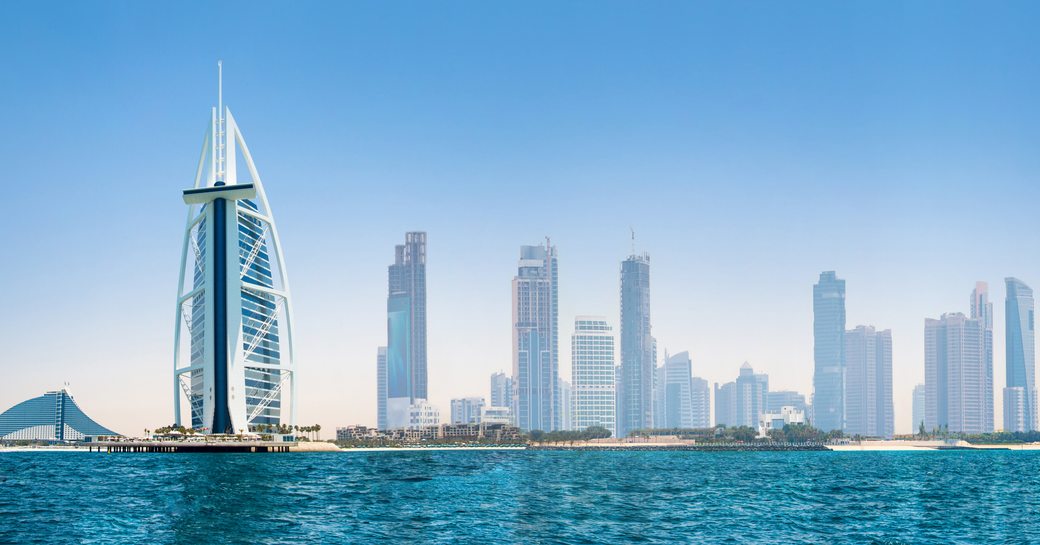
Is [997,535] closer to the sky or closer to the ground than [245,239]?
closer to the ground

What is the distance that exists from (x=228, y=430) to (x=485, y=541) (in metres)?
150

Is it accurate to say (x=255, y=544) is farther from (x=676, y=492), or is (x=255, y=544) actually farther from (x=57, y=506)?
(x=676, y=492)

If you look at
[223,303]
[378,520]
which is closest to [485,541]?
[378,520]

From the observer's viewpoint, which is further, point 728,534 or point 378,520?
point 378,520

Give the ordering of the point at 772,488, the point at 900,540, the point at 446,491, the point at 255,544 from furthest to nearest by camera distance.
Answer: the point at 772,488
the point at 446,491
the point at 900,540
the point at 255,544

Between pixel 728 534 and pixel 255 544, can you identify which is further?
pixel 728 534

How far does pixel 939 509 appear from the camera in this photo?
6856 cm

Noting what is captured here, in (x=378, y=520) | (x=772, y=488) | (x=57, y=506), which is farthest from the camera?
(x=772, y=488)

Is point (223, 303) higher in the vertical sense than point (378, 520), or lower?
higher

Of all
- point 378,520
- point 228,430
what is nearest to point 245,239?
point 228,430

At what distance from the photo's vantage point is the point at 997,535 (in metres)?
55.2

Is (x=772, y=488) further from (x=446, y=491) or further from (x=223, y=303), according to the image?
(x=223, y=303)

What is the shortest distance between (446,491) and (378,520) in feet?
66.4

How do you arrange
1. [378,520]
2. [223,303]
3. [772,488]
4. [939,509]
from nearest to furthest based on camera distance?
[378,520], [939,509], [772,488], [223,303]
